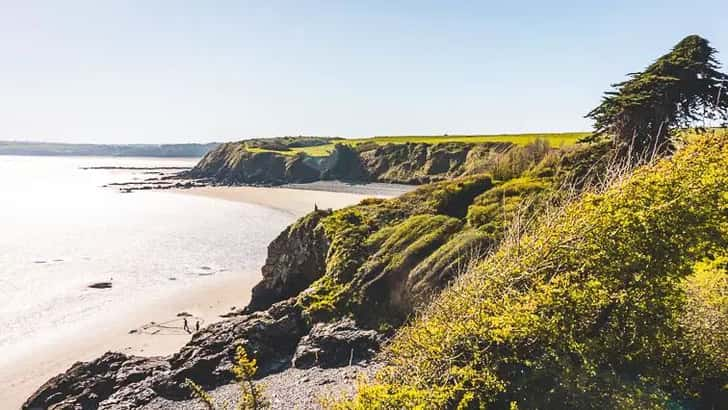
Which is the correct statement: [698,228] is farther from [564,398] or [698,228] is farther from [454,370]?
[454,370]

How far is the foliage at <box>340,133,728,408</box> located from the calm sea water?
2637 centimetres

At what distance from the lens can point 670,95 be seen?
73.1ft

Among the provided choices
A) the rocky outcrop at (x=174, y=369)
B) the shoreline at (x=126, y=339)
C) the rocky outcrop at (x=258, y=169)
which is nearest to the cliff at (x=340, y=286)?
the rocky outcrop at (x=174, y=369)

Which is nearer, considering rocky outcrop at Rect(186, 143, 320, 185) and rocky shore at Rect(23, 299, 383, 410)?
rocky shore at Rect(23, 299, 383, 410)

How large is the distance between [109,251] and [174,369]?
32.0 m

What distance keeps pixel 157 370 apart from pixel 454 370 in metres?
15.2

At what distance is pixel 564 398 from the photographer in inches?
432

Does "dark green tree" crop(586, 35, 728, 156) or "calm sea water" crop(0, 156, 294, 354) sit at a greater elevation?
"dark green tree" crop(586, 35, 728, 156)

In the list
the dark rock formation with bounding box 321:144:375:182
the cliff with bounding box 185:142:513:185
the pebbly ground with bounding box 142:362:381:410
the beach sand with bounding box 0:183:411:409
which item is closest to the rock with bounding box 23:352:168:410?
the beach sand with bounding box 0:183:411:409

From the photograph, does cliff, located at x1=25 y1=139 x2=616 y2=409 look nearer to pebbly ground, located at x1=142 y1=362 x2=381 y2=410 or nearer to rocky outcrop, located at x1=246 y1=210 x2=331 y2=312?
rocky outcrop, located at x1=246 y1=210 x2=331 y2=312

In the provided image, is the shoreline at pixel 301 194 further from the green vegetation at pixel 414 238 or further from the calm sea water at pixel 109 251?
the green vegetation at pixel 414 238

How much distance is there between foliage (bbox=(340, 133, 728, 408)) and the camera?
10945 millimetres

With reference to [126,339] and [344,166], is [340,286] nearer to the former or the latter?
[126,339]

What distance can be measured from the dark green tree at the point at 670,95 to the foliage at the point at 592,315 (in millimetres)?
10659
